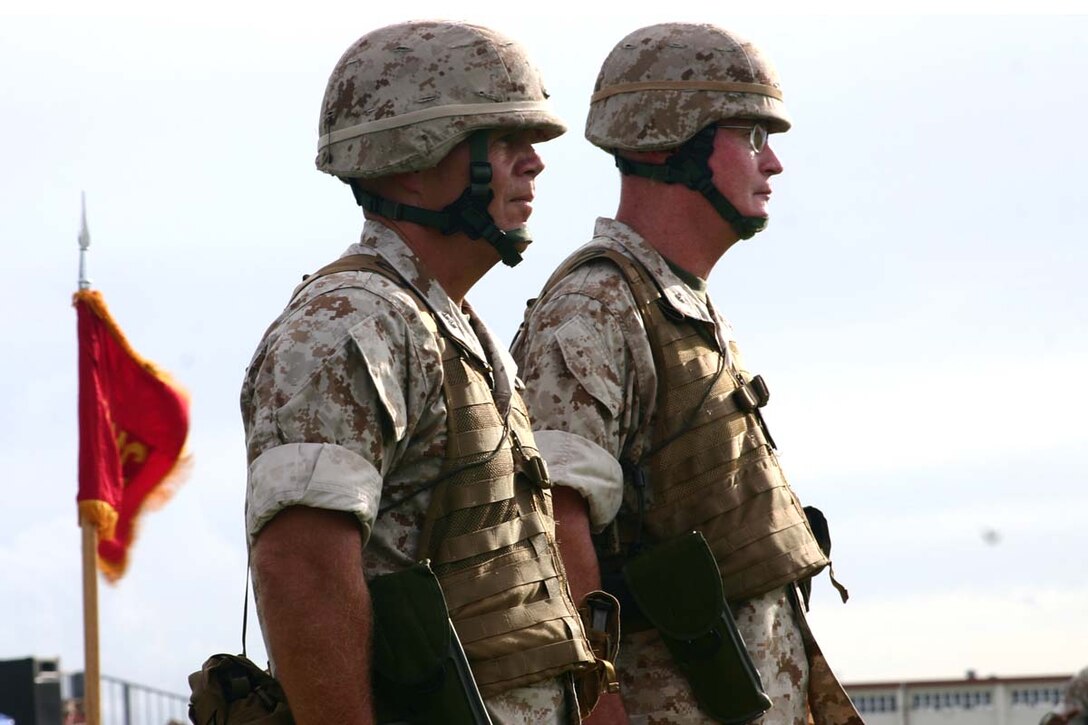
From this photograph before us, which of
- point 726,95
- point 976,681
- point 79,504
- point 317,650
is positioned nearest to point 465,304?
point 317,650

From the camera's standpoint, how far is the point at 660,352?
256 inches

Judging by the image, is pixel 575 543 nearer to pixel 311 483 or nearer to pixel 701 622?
pixel 701 622

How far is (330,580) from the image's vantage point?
4.57 meters

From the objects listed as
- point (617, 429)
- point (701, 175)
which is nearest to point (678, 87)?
point (701, 175)

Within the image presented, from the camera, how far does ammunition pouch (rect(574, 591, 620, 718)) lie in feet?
17.1

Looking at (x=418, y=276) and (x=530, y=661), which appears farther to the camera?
(x=418, y=276)

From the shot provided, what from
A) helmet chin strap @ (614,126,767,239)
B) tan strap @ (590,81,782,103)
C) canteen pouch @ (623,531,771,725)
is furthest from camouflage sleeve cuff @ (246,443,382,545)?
tan strap @ (590,81,782,103)

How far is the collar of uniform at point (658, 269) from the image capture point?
261 inches

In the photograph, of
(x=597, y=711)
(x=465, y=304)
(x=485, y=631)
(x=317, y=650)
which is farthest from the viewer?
(x=597, y=711)

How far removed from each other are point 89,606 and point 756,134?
19.1 ft

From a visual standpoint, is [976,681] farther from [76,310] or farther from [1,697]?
[1,697]

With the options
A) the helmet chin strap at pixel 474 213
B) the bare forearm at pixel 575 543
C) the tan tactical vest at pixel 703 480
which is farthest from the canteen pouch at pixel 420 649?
the tan tactical vest at pixel 703 480

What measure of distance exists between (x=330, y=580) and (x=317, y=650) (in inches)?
6.1

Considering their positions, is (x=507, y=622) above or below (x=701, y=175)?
below
